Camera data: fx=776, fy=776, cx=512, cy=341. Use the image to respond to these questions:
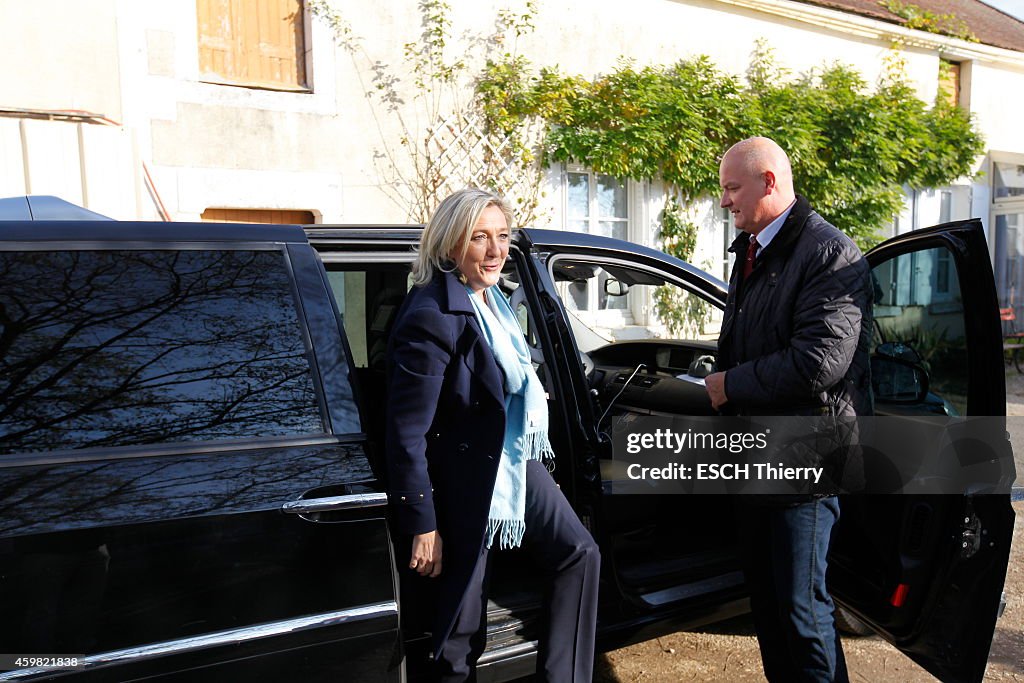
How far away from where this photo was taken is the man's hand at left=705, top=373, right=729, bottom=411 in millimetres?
2356

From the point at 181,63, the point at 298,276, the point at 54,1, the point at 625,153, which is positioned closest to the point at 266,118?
the point at 181,63

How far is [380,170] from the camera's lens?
7602mm

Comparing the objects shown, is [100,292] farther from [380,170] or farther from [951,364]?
[380,170]

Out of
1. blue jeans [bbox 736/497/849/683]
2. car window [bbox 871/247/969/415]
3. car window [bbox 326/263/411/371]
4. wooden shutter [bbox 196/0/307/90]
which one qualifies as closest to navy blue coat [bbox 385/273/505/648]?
blue jeans [bbox 736/497/849/683]

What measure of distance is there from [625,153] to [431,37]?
2.42 meters

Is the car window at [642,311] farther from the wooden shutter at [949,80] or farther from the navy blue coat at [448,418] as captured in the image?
the navy blue coat at [448,418]

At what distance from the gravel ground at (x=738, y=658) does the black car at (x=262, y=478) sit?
534 millimetres

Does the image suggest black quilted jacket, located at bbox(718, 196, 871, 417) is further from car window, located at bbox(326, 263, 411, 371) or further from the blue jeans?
car window, located at bbox(326, 263, 411, 371)

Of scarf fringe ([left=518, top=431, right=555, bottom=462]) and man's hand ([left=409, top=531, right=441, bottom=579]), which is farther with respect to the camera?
scarf fringe ([left=518, top=431, right=555, bottom=462])

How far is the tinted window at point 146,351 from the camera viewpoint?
1.71m

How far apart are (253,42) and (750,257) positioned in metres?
5.94

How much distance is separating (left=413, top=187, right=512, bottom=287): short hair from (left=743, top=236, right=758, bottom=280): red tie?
905 mm

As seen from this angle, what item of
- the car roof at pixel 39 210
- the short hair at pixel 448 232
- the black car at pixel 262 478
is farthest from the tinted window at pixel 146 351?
A: the car roof at pixel 39 210
